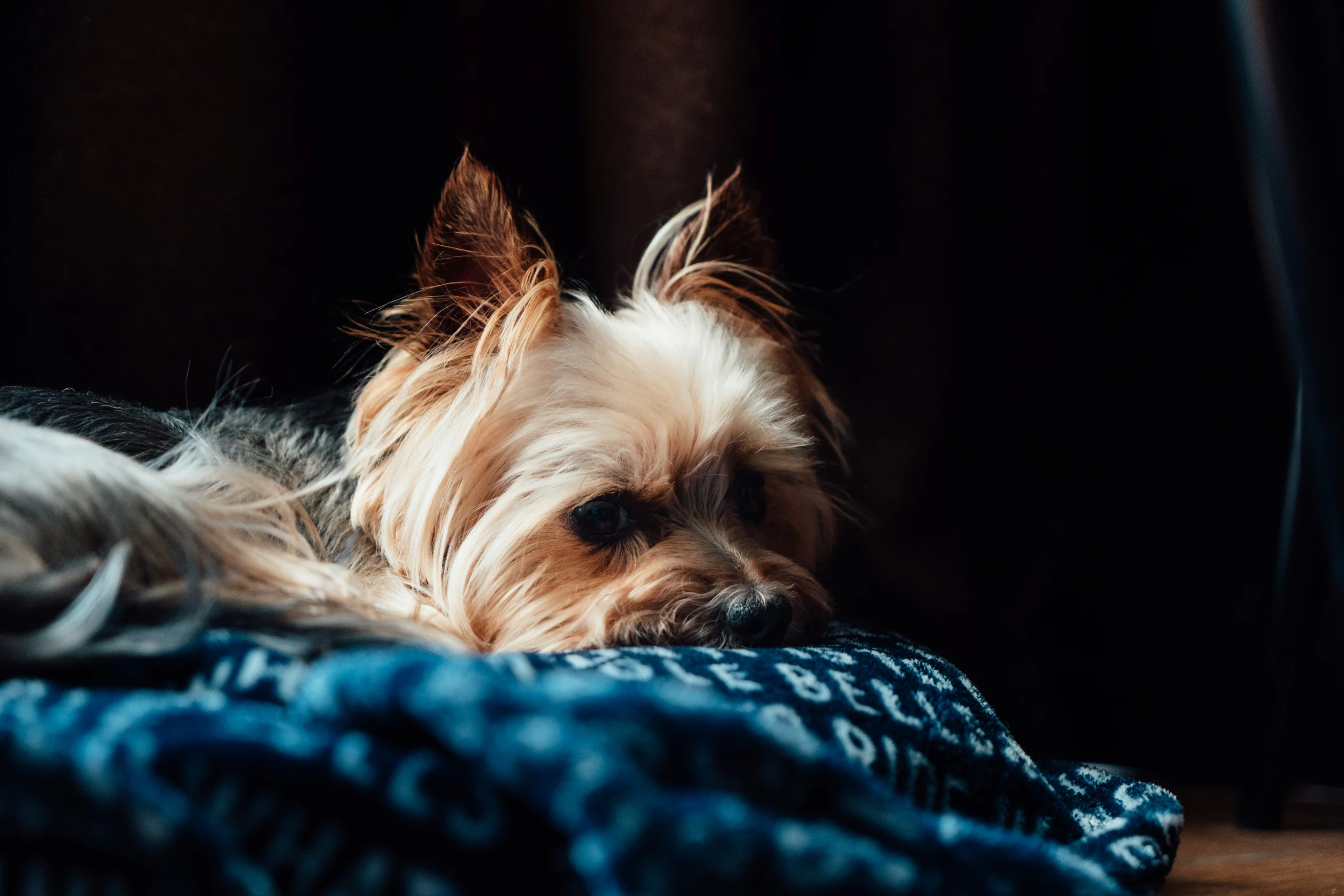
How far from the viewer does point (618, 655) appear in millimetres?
854

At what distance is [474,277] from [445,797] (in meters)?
0.82

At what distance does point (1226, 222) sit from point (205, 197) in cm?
161

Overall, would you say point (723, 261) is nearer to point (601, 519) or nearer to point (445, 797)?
point (601, 519)

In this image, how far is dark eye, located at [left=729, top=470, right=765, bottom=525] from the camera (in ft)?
4.37

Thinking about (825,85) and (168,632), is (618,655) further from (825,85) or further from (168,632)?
(825,85)

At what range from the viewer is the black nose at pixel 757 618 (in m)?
1.05

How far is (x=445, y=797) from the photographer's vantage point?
56 cm

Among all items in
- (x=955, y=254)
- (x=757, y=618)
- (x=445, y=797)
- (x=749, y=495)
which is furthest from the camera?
(x=955, y=254)

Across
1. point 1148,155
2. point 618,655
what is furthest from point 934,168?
point 618,655

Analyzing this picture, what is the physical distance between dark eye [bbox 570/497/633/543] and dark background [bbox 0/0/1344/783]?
1.86 feet

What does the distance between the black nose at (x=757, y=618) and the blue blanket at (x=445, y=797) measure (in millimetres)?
423

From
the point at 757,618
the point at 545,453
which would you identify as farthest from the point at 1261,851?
the point at 545,453

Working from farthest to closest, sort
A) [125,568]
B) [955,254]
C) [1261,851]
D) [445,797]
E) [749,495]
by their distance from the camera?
[955,254] → [749,495] → [1261,851] → [125,568] → [445,797]

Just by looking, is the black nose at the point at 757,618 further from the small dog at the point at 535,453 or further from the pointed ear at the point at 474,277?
the pointed ear at the point at 474,277
